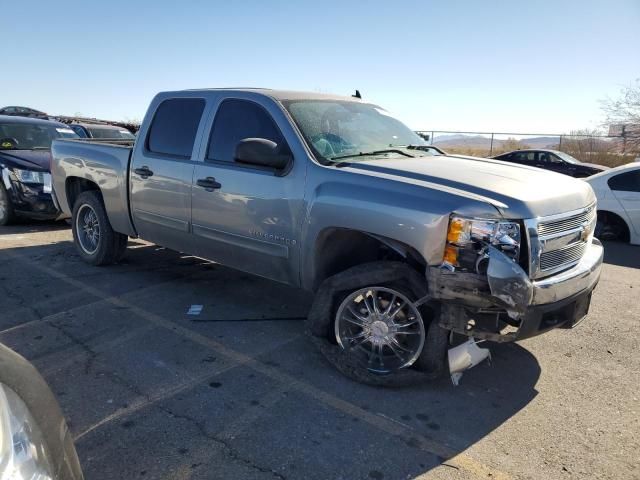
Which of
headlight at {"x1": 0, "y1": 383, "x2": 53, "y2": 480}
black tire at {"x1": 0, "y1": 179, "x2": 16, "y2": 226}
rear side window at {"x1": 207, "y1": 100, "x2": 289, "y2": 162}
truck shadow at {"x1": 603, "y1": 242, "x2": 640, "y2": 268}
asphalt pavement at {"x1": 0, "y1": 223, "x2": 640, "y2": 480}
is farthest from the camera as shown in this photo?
black tire at {"x1": 0, "y1": 179, "x2": 16, "y2": 226}

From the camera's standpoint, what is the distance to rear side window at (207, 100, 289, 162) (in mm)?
4434

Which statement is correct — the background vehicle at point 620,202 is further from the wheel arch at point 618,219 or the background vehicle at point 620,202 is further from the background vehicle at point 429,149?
the background vehicle at point 429,149

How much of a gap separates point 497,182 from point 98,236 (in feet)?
16.0

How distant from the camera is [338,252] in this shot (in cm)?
410

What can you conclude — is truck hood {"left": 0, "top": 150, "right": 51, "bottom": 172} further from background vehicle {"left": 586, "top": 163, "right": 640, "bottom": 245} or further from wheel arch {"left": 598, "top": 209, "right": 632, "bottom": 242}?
wheel arch {"left": 598, "top": 209, "right": 632, "bottom": 242}

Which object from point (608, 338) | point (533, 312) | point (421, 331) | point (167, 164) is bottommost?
point (608, 338)

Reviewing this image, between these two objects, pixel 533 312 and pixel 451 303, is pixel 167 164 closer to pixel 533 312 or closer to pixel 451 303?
pixel 451 303

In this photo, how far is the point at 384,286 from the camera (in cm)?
369

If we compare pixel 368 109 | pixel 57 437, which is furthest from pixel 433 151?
pixel 57 437

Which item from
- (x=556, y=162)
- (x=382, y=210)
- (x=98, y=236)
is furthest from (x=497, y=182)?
(x=556, y=162)

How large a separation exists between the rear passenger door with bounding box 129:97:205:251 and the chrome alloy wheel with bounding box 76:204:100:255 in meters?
1.15

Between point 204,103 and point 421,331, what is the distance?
2967 millimetres

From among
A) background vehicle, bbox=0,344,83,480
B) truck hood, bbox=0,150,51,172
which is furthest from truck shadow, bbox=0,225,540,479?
truck hood, bbox=0,150,51,172

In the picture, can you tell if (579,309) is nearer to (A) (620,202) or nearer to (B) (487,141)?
(A) (620,202)
